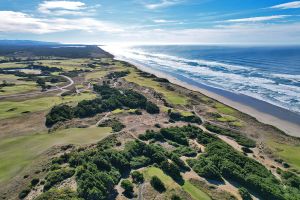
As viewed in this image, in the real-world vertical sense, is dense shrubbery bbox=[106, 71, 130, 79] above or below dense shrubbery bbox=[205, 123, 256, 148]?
below

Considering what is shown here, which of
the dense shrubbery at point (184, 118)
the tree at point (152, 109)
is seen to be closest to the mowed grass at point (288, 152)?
the dense shrubbery at point (184, 118)

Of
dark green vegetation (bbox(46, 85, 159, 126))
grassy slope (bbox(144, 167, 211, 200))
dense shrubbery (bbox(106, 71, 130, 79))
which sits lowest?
dense shrubbery (bbox(106, 71, 130, 79))

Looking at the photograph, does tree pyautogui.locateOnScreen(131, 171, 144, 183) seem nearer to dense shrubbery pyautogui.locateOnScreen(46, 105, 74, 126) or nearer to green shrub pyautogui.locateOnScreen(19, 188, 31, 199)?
green shrub pyautogui.locateOnScreen(19, 188, 31, 199)

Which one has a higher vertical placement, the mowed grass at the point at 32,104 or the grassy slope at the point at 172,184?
the grassy slope at the point at 172,184

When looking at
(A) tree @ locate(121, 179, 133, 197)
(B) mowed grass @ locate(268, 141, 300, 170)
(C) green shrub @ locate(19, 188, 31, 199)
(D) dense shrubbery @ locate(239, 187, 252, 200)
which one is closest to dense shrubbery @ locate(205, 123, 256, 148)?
(B) mowed grass @ locate(268, 141, 300, 170)

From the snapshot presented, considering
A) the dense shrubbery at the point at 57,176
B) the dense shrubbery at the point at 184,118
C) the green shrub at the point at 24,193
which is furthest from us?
the dense shrubbery at the point at 184,118

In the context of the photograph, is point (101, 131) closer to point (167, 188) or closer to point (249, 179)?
point (167, 188)

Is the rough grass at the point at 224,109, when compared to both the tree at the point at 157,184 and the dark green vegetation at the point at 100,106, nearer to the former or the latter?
the dark green vegetation at the point at 100,106

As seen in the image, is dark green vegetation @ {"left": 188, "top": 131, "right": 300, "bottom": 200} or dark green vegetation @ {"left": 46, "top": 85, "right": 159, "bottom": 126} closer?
dark green vegetation @ {"left": 188, "top": 131, "right": 300, "bottom": 200}
